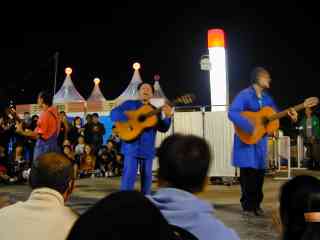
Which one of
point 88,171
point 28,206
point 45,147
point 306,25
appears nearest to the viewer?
point 28,206

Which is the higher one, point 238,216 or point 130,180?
point 130,180

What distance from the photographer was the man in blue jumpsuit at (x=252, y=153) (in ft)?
23.7

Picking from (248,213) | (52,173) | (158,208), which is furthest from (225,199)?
(158,208)

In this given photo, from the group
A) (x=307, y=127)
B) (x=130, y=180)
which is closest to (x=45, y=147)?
(x=130, y=180)

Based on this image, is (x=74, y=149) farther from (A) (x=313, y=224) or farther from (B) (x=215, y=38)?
(A) (x=313, y=224)

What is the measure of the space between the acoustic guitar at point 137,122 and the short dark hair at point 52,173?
4126 mm

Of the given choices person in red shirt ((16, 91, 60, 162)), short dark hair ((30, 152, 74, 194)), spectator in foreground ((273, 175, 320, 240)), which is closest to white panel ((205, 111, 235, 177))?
person in red shirt ((16, 91, 60, 162))

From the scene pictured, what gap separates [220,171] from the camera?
11.8 meters

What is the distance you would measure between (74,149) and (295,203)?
12330 mm

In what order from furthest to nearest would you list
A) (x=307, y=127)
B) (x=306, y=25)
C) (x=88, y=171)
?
1. (x=306, y=25)
2. (x=307, y=127)
3. (x=88, y=171)

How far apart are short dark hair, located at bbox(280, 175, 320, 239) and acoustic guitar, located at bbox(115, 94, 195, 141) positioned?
5.12 metres

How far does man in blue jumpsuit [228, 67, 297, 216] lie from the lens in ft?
23.7

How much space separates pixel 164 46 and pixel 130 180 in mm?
40450

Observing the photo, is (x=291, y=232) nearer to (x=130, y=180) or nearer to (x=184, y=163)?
(x=184, y=163)
